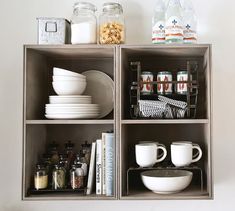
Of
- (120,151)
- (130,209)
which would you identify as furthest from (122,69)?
(130,209)

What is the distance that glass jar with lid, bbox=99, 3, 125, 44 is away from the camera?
1.48m

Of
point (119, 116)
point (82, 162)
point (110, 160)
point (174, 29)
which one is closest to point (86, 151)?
point (82, 162)

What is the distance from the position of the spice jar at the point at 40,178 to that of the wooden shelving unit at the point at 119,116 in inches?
1.4

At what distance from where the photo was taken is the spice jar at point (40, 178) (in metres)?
1.46

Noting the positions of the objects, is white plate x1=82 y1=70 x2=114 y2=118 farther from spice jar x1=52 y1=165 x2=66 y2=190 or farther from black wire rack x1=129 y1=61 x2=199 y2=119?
spice jar x1=52 y1=165 x2=66 y2=190

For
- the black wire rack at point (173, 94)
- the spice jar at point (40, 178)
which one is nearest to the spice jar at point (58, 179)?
the spice jar at point (40, 178)

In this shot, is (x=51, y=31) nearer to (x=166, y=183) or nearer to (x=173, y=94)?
(x=173, y=94)

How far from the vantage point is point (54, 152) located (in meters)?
1.60

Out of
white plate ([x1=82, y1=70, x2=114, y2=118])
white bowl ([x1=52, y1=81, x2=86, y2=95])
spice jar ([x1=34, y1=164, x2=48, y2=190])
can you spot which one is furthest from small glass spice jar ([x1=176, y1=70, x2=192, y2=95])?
spice jar ([x1=34, y1=164, x2=48, y2=190])

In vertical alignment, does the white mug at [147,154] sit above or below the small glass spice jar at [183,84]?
below

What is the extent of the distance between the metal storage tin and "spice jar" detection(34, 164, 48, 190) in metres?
0.56

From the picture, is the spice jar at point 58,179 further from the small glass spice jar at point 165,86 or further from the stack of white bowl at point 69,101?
the small glass spice jar at point 165,86

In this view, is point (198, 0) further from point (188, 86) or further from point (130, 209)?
point (130, 209)
